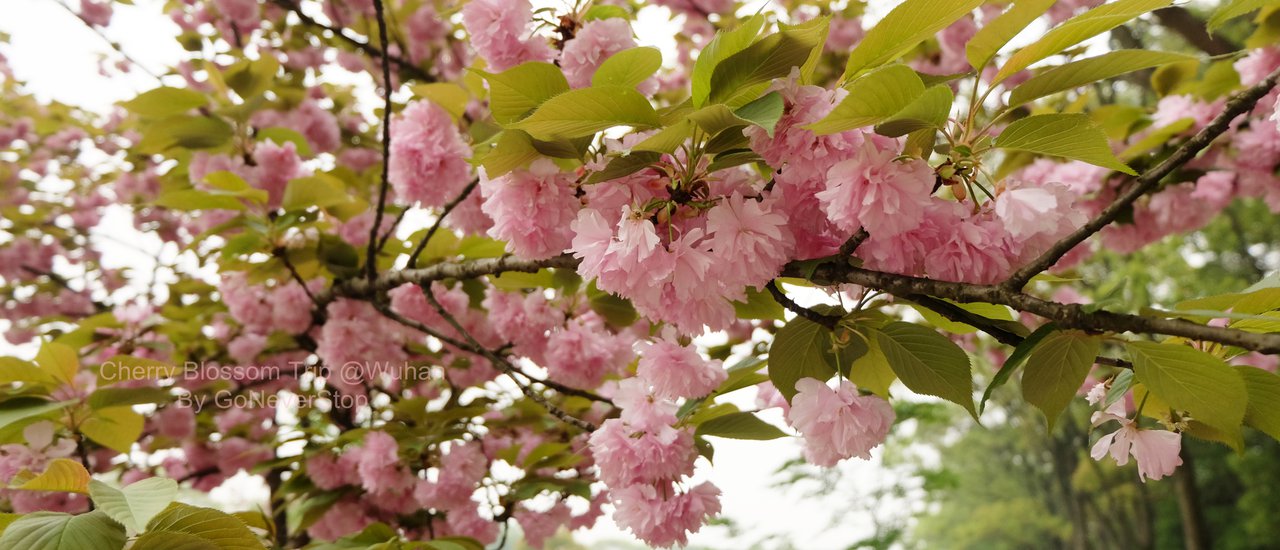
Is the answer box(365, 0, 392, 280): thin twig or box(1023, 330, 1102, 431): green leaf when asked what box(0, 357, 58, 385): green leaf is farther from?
box(1023, 330, 1102, 431): green leaf

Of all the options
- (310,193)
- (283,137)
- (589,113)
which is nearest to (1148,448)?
(589,113)

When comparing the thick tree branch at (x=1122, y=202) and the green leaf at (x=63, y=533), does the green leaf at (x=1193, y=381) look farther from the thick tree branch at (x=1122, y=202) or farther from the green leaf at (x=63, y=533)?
the green leaf at (x=63, y=533)

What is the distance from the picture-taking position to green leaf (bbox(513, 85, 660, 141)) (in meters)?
0.56

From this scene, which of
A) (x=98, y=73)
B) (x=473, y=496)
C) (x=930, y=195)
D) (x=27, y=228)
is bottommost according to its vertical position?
(x=473, y=496)

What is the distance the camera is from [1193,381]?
0.52m

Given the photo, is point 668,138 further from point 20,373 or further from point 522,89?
point 20,373

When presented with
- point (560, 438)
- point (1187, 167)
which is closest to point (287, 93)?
point (560, 438)

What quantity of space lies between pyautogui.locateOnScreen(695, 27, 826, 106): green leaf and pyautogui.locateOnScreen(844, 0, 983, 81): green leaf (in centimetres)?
4

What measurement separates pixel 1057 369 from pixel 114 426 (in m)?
1.29

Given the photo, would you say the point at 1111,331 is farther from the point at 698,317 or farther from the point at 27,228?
the point at 27,228

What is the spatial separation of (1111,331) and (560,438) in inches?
49.7

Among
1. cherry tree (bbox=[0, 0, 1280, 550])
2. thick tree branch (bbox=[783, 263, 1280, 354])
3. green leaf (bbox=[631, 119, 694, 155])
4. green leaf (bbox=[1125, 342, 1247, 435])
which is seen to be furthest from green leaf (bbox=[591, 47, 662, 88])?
green leaf (bbox=[1125, 342, 1247, 435])

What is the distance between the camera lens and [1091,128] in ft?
1.73

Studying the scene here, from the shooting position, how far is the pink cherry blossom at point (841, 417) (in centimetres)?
67
